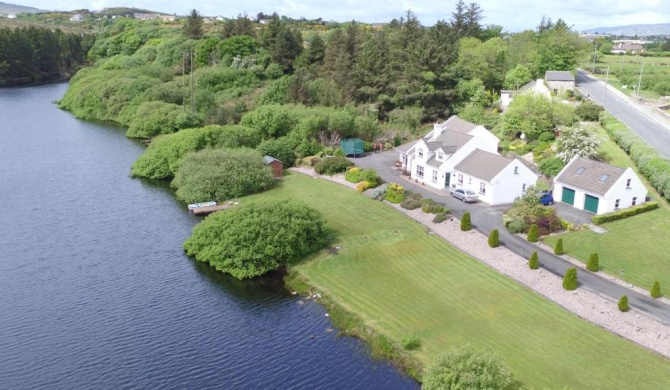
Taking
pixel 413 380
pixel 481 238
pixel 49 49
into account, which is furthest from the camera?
pixel 49 49

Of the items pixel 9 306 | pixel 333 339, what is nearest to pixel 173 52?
pixel 9 306

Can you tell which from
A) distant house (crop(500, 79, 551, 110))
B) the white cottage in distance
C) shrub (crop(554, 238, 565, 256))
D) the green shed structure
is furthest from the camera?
distant house (crop(500, 79, 551, 110))

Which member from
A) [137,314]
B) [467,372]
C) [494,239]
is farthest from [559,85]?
[137,314]

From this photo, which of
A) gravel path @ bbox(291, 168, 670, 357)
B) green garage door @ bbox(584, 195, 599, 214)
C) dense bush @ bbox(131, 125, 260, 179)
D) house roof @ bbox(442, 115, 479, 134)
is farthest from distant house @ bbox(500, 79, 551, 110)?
gravel path @ bbox(291, 168, 670, 357)

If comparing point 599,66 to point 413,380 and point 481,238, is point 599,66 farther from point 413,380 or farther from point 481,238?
point 413,380

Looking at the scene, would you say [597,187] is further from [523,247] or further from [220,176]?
[220,176]

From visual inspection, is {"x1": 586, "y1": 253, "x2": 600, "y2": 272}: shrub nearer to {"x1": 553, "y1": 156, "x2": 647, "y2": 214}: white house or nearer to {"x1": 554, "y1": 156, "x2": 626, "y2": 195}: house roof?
{"x1": 553, "y1": 156, "x2": 647, "y2": 214}: white house

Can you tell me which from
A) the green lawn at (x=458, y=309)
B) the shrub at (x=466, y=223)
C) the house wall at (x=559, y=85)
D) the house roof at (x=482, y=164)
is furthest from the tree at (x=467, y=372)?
the house wall at (x=559, y=85)
